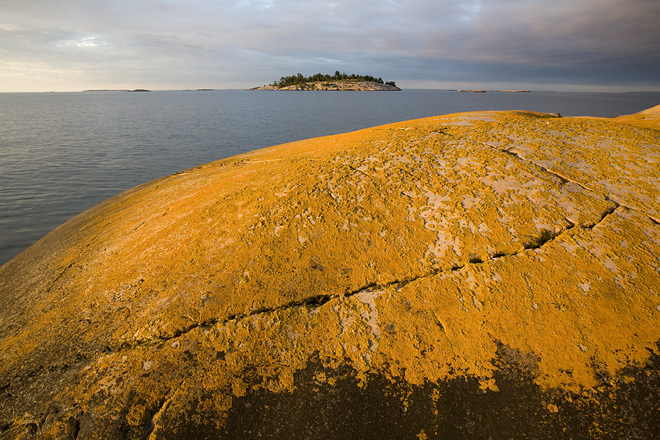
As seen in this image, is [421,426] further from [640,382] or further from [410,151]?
[410,151]

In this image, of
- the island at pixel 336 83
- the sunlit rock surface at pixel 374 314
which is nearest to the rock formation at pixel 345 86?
the island at pixel 336 83

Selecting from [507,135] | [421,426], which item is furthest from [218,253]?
[507,135]

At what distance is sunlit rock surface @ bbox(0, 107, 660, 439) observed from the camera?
7.08ft

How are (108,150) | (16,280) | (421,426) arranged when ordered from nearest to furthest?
(421,426)
(16,280)
(108,150)

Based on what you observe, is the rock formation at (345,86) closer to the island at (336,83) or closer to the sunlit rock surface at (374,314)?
the island at (336,83)

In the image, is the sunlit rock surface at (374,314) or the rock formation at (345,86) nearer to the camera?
the sunlit rock surface at (374,314)

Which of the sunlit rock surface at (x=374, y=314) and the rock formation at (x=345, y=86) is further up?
the rock formation at (x=345, y=86)

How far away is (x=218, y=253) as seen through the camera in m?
3.47

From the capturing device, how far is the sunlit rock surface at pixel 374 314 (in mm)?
2158

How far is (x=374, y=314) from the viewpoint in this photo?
8.95 ft

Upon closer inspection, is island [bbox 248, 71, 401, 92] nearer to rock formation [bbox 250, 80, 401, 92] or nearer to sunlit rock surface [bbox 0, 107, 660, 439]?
rock formation [bbox 250, 80, 401, 92]

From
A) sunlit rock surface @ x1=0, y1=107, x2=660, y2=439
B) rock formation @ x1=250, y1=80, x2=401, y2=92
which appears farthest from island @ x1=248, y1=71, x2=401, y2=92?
sunlit rock surface @ x1=0, y1=107, x2=660, y2=439

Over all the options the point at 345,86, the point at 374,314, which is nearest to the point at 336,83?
the point at 345,86

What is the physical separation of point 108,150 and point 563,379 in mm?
27112
